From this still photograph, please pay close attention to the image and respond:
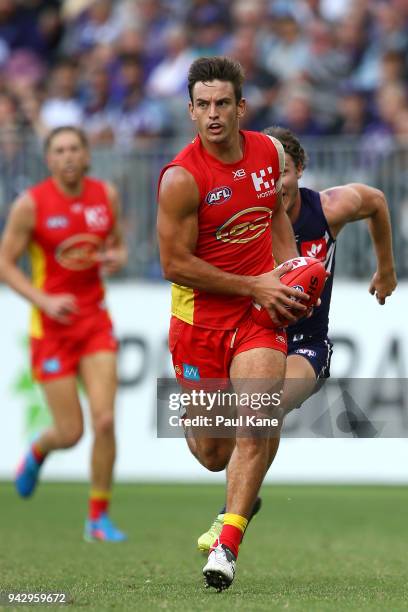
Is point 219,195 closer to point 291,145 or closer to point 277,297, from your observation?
point 277,297

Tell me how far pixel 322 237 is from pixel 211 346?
1.47 meters

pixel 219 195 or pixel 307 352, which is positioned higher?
pixel 219 195

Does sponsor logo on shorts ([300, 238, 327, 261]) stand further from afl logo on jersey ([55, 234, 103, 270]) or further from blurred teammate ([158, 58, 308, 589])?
afl logo on jersey ([55, 234, 103, 270])

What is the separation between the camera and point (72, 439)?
1079 cm

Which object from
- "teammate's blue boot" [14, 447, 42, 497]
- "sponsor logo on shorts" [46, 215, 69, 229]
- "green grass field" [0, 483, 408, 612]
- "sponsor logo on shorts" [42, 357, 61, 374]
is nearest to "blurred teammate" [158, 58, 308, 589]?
"green grass field" [0, 483, 408, 612]

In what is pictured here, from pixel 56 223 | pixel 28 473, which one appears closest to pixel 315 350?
pixel 56 223

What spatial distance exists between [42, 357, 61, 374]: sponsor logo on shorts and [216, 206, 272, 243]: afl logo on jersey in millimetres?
3916

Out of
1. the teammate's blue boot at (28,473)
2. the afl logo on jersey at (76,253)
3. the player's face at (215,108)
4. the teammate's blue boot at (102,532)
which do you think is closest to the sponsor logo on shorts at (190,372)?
the player's face at (215,108)

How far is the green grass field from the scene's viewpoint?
652 centimetres

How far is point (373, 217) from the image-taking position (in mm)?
8438

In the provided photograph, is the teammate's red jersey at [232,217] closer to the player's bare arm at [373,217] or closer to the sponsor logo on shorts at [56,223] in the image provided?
the player's bare arm at [373,217]

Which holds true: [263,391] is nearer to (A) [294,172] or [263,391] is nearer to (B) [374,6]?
(A) [294,172]

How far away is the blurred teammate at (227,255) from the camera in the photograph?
270 inches

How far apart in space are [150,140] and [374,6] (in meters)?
3.24
